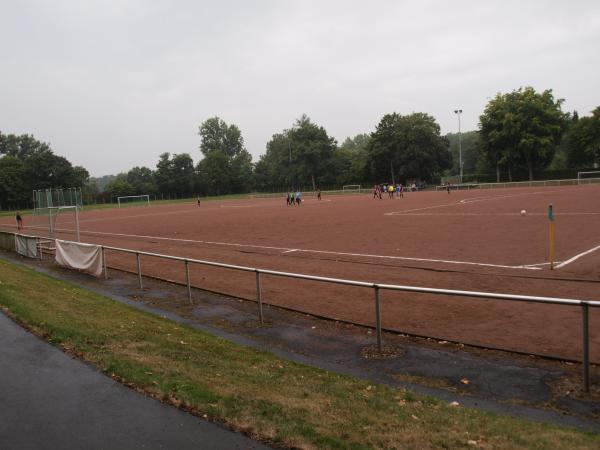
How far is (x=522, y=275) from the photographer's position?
12.1 metres

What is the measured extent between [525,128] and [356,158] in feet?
131

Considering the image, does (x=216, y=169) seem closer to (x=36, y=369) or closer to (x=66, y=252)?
(x=66, y=252)

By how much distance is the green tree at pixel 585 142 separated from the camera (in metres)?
72.5

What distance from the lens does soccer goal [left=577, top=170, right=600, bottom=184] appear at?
2434 inches

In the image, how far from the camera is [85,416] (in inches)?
192

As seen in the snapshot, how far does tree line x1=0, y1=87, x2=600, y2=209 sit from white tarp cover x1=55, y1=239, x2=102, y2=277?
72339mm

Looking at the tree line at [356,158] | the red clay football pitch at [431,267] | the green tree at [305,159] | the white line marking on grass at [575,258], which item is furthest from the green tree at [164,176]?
the white line marking on grass at [575,258]

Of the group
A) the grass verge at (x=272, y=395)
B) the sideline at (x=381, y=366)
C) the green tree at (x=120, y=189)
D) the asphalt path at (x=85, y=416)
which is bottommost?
the sideline at (x=381, y=366)

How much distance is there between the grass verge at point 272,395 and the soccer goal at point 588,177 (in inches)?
2615

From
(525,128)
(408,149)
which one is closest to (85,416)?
(525,128)

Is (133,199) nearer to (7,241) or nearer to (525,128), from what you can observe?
(525,128)

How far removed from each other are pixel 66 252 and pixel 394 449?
1586 cm

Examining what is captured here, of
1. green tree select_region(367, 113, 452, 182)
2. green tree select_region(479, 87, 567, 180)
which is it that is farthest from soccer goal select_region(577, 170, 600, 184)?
green tree select_region(367, 113, 452, 182)

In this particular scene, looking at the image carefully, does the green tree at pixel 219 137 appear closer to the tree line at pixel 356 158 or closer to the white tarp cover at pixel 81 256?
the tree line at pixel 356 158
